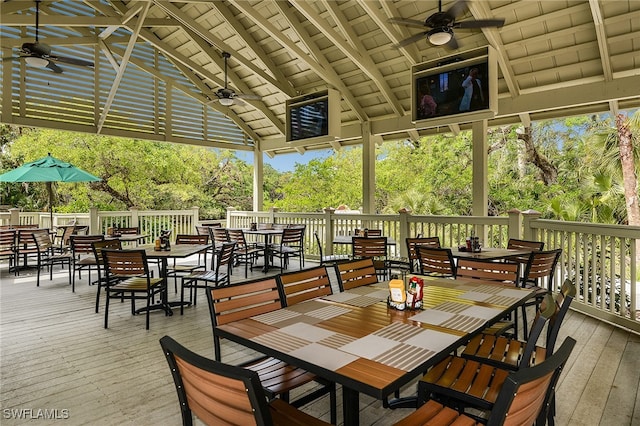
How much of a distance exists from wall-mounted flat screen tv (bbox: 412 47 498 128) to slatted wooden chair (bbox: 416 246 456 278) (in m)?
2.75

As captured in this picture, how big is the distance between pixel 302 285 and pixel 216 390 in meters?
1.38

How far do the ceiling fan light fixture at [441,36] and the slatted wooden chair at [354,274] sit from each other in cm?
328

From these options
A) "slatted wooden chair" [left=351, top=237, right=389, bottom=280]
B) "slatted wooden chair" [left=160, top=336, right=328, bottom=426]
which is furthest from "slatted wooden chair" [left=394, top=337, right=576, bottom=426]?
"slatted wooden chair" [left=351, top=237, right=389, bottom=280]

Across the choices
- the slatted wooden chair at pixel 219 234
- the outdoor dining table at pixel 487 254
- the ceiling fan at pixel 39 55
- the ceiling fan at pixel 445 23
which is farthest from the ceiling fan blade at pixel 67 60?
the outdoor dining table at pixel 487 254

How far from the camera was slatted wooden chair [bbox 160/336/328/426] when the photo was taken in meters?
1.09

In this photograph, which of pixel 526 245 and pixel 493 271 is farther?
pixel 526 245

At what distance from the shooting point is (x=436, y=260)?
4.26 m

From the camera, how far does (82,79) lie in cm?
867

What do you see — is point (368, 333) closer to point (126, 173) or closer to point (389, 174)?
point (126, 173)

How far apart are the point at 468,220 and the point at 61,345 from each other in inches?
230

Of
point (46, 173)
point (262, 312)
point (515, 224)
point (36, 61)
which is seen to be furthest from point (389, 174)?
point (262, 312)

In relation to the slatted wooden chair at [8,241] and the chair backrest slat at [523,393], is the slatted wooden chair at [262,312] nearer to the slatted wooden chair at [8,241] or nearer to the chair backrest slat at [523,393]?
the chair backrest slat at [523,393]

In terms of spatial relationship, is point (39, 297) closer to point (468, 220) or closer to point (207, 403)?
point (207, 403)

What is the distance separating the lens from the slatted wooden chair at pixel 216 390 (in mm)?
1088
